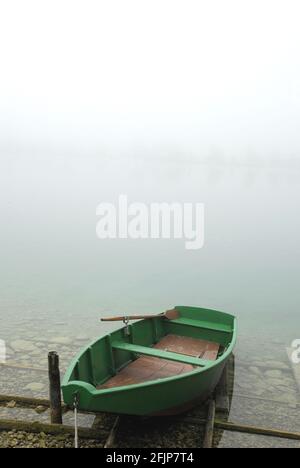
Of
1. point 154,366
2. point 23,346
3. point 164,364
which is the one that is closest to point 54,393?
point 154,366

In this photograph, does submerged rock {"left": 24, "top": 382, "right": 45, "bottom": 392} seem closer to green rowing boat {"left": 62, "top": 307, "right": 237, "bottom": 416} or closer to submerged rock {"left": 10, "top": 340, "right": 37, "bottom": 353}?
green rowing boat {"left": 62, "top": 307, "right": 237, "bottom": 416}

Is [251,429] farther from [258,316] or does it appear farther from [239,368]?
[258,316]

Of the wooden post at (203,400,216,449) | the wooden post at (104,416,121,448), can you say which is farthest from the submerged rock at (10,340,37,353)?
the wooden post at (203,400,216,449)

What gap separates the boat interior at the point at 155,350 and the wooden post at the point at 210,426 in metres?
1.00

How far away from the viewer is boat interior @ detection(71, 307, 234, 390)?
9.45m

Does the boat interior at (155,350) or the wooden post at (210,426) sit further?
the boat interior at (155,350)

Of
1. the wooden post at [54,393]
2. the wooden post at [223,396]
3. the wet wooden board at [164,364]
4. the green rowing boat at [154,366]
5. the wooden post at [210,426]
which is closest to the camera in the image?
the green rowing boat at [154,366]

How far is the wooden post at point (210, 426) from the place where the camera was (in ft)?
26.9

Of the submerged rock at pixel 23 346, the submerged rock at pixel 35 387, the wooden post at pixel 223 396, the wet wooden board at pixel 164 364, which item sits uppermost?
the wet wooden board at pixel 164 364

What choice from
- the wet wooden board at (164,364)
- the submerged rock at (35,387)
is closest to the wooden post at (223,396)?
the wet wooden board at (164,364)

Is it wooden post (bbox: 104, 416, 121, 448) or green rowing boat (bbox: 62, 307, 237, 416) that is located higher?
green rowing boat (bbox: 62, 307, 237, 416)

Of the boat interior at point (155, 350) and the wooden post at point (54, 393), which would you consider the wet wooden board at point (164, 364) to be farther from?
the wooden post at point (54, 393)

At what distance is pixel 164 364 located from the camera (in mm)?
10742
